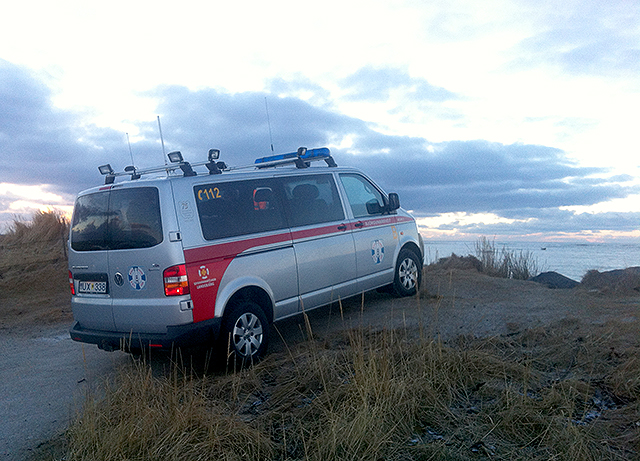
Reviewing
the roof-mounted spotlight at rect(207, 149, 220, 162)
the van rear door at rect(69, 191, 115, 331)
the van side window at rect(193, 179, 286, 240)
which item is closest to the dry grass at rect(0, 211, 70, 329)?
the van rear door at rect(69, 191, 115, 331)

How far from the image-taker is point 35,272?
42.5 feet

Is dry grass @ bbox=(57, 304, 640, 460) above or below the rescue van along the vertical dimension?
below

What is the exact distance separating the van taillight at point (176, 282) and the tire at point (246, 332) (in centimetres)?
57

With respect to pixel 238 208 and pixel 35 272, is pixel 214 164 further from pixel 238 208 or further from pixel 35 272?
pixel 35 272

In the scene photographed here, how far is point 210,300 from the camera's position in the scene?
5.04 metres

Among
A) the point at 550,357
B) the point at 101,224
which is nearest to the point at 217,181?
the point at 101,224

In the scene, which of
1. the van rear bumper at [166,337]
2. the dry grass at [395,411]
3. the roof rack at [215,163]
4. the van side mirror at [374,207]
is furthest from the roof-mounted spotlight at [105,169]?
the van side mirror at [374,207]

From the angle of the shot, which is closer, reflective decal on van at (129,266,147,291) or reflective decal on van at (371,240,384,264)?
reflective decal on van at (129,266,147,291)

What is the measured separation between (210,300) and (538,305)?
5.07 meters

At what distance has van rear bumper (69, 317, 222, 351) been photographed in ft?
15.9

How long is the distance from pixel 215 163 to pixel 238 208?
64 centimetres

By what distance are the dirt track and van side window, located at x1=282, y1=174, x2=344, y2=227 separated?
4.05 feet

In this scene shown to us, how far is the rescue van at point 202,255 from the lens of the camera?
16.2ft

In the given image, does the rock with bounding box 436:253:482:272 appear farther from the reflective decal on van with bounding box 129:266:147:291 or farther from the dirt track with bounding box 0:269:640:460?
the reflective decal on van with bounding box 129:266:147:291
